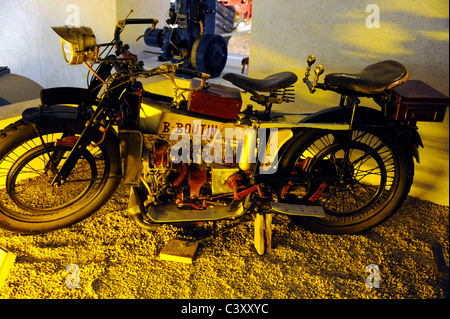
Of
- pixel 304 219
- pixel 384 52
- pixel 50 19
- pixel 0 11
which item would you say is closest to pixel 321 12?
pixel 384 52

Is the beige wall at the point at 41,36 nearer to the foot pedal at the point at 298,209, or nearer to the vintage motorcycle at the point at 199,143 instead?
the vintage motorcycle at the point at 199,143

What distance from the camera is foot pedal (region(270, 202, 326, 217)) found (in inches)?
115

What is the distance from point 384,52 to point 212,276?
2.45 meters

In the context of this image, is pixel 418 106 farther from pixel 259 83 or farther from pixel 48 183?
pixel 48 183

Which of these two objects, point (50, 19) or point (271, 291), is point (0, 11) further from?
point (271, 291)

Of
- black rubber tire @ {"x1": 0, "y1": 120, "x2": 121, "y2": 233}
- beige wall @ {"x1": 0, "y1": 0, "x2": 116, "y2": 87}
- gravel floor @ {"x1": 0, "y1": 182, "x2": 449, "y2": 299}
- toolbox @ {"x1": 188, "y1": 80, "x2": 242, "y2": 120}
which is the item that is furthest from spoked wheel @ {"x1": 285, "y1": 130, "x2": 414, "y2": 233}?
beige wall @ {"x1": 0, "y1": 0, "x2": 116, "y2": 87}

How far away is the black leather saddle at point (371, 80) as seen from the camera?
2.64 metres

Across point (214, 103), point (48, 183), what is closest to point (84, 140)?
point (214, 103)

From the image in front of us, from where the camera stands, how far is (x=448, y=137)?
140 inches

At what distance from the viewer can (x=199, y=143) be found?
277 centimetres

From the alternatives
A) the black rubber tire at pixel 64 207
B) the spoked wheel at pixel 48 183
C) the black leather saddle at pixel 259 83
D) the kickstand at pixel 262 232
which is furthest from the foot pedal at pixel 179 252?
the black leather saddle at pixel 259 83

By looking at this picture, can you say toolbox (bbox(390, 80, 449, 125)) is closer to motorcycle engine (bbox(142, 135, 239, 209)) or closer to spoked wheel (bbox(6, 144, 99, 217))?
motorcycle engine (bbox(142, 135, 239, 209))

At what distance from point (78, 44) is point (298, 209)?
189 centimetres
